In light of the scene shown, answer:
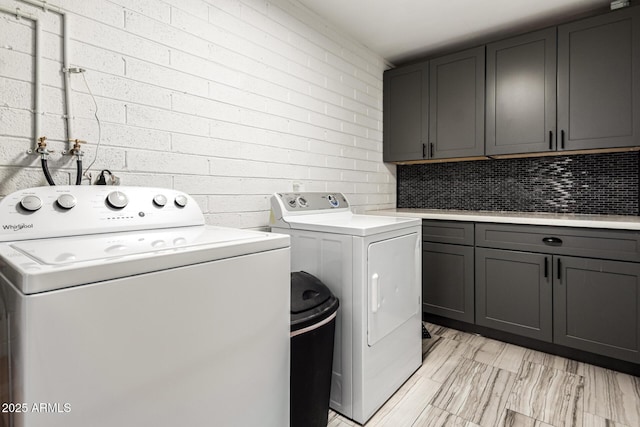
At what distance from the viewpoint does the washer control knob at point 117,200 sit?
125cm

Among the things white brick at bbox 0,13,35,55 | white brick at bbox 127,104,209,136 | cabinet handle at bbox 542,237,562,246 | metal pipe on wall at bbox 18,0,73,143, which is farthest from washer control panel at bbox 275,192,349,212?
cabinet handle at bbox 542,237,562,246

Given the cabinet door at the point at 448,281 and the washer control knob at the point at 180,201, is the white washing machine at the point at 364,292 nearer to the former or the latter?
the washer control knob at the point at 180,201

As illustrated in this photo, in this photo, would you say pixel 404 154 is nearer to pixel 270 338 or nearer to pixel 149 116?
pixel 149 116

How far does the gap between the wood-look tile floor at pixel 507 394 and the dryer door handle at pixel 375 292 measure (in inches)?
22.3

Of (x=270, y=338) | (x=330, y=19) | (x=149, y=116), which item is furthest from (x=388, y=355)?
(x=330, y=19)

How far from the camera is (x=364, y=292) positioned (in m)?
1.63

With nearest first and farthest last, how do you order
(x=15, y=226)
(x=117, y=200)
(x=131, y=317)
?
1. (x=131, y=317)
2. (x=15, y=226)
3. (x=117, y=200)

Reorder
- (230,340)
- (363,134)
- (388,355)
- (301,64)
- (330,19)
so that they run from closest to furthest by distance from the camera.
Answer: (230,340) < (388,355) < (301,64) < (330,19) < (363,134)

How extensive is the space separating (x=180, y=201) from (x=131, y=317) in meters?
0.75

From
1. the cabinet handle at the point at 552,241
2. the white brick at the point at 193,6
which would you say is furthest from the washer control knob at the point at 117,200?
the cabinet handle at the point at 552,241

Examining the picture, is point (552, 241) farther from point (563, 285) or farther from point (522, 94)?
A: point (522, 94)

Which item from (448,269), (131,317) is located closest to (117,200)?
(131,317)

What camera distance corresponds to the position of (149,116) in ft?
5.22

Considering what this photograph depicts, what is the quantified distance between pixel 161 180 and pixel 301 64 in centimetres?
136
